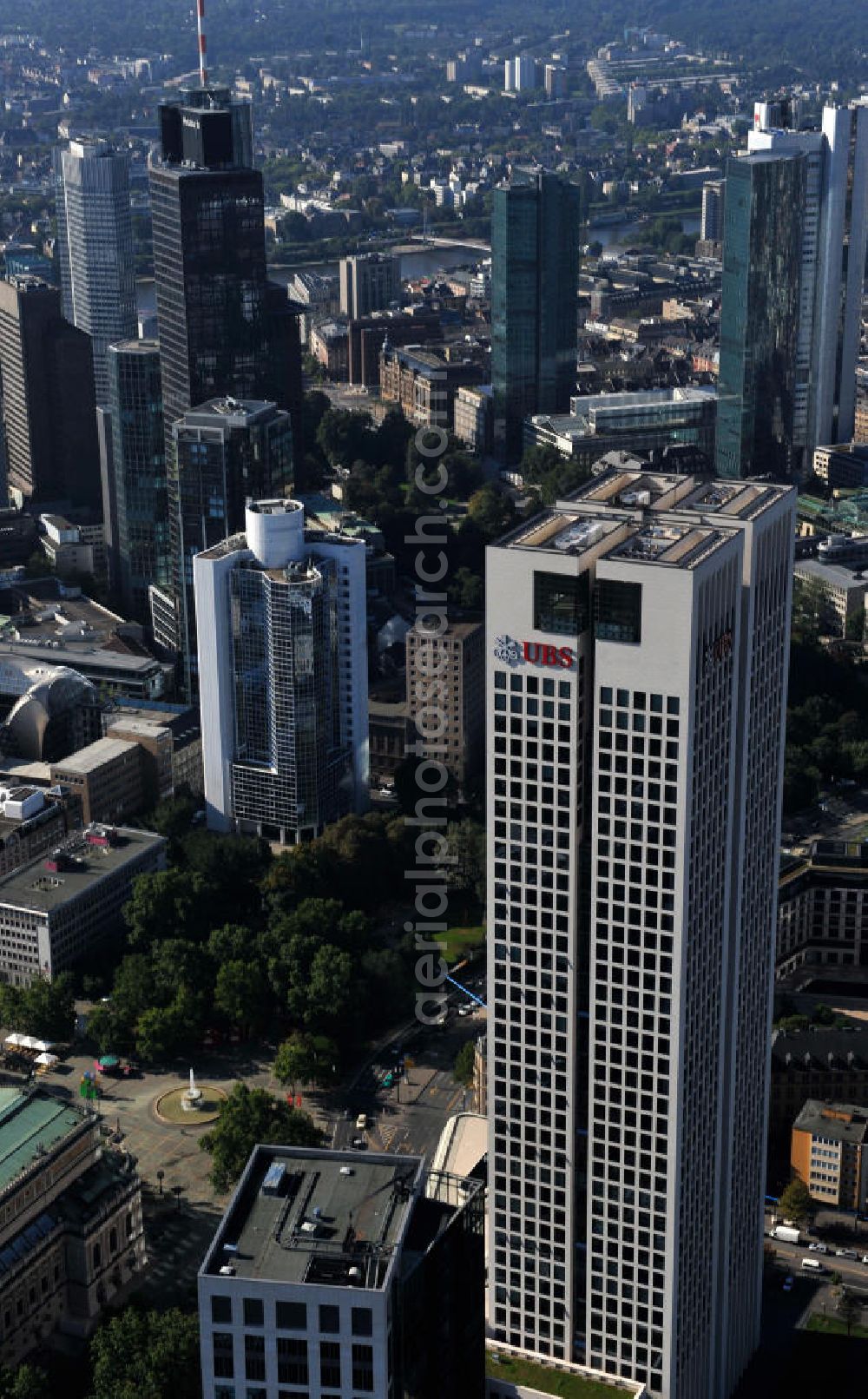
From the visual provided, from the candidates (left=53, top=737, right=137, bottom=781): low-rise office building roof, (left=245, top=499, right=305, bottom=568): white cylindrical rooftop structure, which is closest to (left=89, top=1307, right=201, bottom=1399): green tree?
(left=53, top=737, right=137, bottom=781): low-rise office building roof

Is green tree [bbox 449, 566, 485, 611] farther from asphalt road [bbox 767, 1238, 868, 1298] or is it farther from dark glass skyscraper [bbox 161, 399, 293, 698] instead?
asphalt road [bbox 767, 1238, 868, 1298]

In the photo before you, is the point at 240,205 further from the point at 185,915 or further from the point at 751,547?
the point at 751,547

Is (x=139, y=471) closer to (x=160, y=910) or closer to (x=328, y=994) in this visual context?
(x=160, y=910)

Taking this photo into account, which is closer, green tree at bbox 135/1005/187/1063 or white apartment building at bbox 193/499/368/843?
green tree at bbox 135/1005/187/1063

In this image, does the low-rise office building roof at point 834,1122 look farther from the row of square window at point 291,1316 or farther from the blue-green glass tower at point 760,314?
the blue-green glass tower at point 760,314

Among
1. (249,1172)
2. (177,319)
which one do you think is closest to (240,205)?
(177,319)

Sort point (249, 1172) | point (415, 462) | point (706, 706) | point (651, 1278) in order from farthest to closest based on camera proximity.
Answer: point (415, 462)
point (651, 1278)
point (706, 706)
point (249, 1172)
